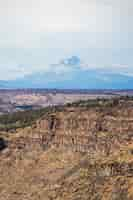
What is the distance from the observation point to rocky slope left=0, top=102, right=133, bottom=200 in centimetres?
8256

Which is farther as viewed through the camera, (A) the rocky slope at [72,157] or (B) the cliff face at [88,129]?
(B) the cliff face at [88,129]

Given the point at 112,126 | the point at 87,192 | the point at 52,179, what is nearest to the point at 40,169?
the point at 52,179

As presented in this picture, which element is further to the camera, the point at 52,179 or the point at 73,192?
the point at 52,179

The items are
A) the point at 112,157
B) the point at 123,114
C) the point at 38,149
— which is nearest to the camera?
the point at 112,157

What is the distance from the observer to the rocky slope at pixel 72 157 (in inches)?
3250

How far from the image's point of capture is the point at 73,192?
3364 inches

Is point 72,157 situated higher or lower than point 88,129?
lower

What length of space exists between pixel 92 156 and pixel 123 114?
12037 millimetres

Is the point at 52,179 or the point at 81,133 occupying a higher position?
the point at 81,133

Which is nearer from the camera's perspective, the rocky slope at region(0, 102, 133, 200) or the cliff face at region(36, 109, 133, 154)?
the rocky slope at region(0, 102, 133, 200)

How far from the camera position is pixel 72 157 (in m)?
102

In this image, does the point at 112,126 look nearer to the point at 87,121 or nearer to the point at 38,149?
the point at 87,121

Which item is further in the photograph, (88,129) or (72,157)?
(88,129)

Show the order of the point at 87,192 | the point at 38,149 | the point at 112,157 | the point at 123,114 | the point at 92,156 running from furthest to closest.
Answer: the point at 38,149
the point at 123,114
the point at 92,156
the point at 112,157
the point at 87,192
